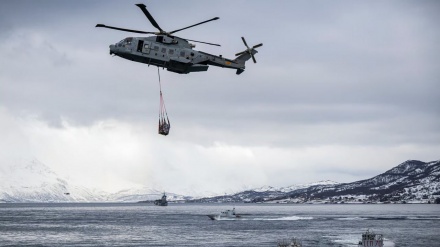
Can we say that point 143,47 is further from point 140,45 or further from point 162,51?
point 162,51

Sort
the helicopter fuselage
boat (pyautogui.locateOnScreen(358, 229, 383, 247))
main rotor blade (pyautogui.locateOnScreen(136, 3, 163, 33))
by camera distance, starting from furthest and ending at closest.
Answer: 1. boat (pyautogui.locateOnScreen(358, 229, 383, 247))
2. the helicopter fuselage
3. main rotor blade (pyautogui.locateOnScreen(136, 3, 163, 33))

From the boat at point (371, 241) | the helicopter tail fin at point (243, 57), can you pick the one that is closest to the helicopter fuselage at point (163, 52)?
the helicopter tail fin at point (243, 57)

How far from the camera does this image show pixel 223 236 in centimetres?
14288

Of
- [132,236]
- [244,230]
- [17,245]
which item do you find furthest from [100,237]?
[244,230]

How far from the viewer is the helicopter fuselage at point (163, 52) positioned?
57000mm

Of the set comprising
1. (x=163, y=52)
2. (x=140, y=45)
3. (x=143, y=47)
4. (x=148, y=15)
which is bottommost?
(x=163, y=52)

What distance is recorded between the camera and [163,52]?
5716 centimetres

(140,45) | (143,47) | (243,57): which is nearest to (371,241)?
(243,57)

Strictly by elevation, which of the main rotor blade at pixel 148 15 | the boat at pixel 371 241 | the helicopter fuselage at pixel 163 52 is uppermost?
the main rotor blade at pixel 148 15

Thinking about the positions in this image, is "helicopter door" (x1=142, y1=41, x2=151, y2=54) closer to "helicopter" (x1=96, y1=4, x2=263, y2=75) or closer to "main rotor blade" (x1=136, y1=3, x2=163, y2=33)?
"helicopter" (x1=96, y1=4, x2=263, y2=75)

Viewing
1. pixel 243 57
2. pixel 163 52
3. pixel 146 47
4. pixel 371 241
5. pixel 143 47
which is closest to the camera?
pixel 143 47

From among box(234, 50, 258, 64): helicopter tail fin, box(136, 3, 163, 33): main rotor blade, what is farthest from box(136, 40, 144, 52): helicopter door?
box(234, 50, 258, 64): helicopter tail fin

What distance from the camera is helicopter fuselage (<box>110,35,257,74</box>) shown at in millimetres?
57000

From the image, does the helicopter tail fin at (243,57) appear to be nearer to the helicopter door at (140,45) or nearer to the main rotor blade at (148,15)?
the main rotor blade at (148,15)
